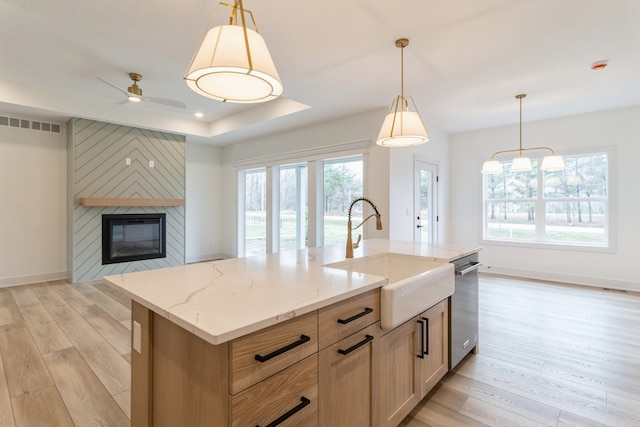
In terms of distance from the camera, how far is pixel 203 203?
23.3ft

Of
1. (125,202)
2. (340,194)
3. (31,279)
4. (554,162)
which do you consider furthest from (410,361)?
(31,279)

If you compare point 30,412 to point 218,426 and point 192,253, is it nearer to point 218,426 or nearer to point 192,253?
point 218,426

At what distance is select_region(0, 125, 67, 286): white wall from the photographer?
478 cm

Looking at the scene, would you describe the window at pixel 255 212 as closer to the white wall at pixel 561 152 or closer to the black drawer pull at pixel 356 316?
the white wall at pixel 561 152

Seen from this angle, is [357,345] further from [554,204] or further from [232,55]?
[554,204]

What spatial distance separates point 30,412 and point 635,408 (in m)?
3.77

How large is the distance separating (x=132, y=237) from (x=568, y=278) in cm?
742

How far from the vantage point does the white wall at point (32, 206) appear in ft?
15.7

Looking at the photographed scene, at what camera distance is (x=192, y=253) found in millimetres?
6918

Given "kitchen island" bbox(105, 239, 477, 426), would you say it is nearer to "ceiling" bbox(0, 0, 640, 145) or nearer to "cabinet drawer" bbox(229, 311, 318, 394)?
"cabinet drawer" bbox(229, 311, 318, 394)

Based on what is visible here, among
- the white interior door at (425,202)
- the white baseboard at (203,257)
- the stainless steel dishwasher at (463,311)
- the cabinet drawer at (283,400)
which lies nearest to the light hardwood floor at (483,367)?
the stainless steel dishwasher at (463,311)

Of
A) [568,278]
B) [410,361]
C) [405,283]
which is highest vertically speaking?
[405,283]

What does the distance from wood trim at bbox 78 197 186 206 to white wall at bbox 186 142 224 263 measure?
A: 0.86 meters

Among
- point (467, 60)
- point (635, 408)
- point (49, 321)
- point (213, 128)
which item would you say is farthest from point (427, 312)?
point (213, 128)
